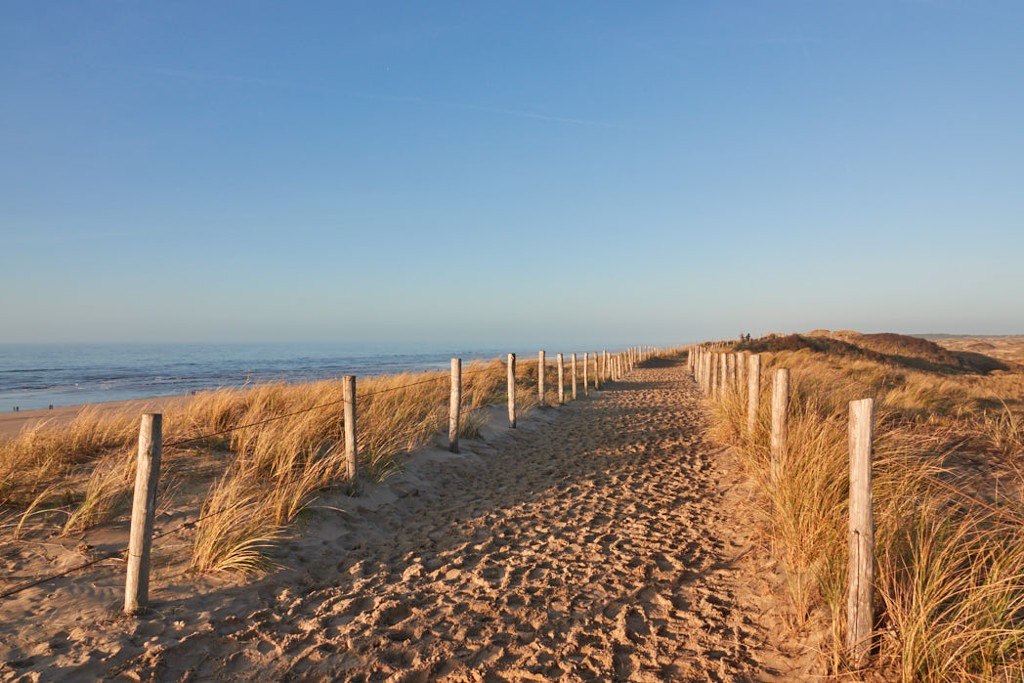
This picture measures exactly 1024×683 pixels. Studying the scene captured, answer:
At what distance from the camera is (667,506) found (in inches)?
252

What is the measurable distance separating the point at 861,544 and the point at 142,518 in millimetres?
4328

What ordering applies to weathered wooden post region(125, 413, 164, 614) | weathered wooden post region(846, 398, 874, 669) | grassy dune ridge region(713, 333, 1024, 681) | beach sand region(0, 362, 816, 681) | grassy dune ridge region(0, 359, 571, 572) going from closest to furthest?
grassy dune ridge region(713, 333, 1024, 681) → weathered wooden post region(846, 398, 874, 669) → beach sand region(0, 362, 816, 681) → weathered wooden post region(125, 413, 164, 614) → grassy dune ridge region(0, 359, 571, 572)

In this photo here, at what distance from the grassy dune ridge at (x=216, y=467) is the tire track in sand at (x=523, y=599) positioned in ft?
2.22

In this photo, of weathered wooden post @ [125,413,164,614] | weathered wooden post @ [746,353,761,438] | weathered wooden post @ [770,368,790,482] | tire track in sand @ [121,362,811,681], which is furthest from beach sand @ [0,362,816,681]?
weathered wooden post @ [746,353,761,438]

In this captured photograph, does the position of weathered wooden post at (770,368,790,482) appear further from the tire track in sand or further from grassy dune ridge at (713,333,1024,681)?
the tire track in sand

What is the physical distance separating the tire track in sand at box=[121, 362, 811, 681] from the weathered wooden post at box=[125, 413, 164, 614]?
0.54 metres

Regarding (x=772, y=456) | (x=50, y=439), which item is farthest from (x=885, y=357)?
(x=50, y=439)

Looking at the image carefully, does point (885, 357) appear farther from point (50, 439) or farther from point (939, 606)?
point (50, 439)

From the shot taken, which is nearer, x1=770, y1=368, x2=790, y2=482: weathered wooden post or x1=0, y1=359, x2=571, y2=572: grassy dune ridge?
x1=0, y1=359, x2=571, y2=572: grassy dune ridge

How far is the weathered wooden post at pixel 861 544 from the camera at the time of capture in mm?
2955

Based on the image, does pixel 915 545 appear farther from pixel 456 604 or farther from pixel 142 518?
pixel 142 518

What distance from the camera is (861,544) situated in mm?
2963

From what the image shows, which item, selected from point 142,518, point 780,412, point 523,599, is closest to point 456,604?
point 523,599

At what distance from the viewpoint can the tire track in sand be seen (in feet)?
10.7
